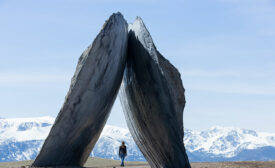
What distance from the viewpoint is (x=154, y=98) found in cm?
2202

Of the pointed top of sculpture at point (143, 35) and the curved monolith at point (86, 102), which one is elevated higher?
the pointed top of sculpture at point (143, 35)

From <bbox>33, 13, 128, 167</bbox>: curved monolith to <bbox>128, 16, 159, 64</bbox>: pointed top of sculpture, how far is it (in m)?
1.09

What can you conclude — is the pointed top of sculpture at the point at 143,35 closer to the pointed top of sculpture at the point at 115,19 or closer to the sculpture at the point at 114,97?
the sculpture at the point at 114,97

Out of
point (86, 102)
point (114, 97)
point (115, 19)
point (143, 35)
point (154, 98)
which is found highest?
point (115, 19)

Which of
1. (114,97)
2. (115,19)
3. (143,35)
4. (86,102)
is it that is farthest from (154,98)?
(115,19)

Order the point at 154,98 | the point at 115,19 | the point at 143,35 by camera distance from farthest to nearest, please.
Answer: the point at 143,35 → the point at 115,19 → the point at 154,98

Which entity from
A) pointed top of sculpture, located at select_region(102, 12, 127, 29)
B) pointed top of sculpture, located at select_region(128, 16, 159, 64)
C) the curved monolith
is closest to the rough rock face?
pointed top of sculpture, located at select_region(128, 16, 159, 64)

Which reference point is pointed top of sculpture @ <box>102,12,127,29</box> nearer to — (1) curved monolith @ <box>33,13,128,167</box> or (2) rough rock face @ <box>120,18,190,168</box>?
(1) curved monolith @ <box>33,13,128,167</box>

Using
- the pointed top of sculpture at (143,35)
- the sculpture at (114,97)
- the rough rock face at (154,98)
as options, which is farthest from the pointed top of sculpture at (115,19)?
the rough rock face at (154,98)

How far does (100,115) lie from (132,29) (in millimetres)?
4823

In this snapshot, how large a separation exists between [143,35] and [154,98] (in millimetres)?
2981

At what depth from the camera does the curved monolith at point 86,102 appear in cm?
2066

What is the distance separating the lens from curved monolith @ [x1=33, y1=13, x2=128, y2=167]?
20656mm

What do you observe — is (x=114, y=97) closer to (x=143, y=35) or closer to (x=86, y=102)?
(x=86, y=102)
